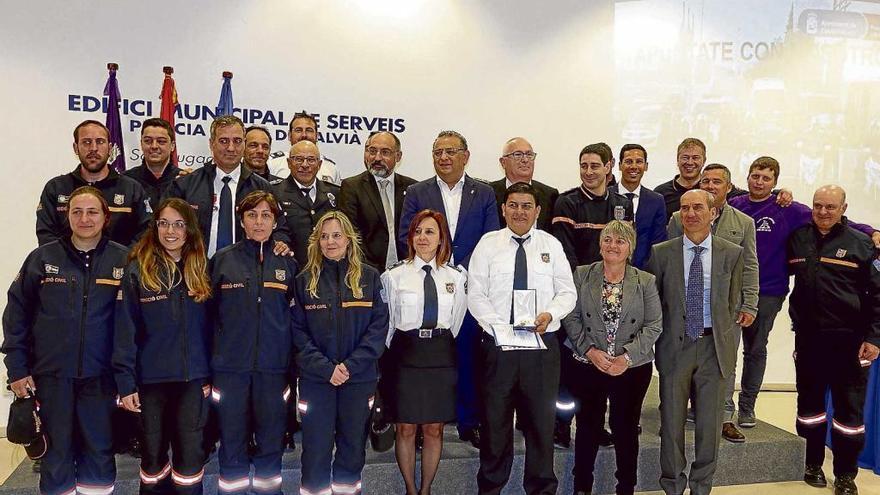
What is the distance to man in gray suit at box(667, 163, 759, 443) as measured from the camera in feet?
12.4

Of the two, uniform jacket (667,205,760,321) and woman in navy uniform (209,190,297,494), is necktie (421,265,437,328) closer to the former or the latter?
woman in navy uniform (209,190,297,494)

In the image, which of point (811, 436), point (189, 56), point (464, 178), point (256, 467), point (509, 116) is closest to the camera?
point (256, 467)

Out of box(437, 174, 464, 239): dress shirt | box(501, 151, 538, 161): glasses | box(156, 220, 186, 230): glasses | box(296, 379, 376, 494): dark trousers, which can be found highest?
box(501, 151, 538, 161): glasses

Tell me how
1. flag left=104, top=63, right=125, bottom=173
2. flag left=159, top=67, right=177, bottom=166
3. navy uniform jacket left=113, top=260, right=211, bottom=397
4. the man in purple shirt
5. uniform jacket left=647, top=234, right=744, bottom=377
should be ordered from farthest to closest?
flag left=159, top=67, right=177, bottom=166, flag left=104, top=63, right=125, bottom=173, the man in purple shirt, uniform jacket left=647, top=234, right=744, bottom=377, navy uniform jacket left=113, top=260, right=211, bottom=397

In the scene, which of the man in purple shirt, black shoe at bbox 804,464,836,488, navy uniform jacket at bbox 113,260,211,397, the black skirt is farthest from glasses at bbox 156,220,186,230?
black shoe at bbox 804,464,836,488

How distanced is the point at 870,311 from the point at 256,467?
12.5 feet

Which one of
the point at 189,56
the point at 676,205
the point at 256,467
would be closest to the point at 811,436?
the point at 676,205

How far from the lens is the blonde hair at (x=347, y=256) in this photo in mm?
3211

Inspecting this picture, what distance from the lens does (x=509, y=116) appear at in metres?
6.36

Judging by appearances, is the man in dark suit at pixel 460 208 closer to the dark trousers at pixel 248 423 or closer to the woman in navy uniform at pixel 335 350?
the woman in navy uniform at pixel 335 350

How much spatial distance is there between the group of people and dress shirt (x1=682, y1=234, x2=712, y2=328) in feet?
0.05

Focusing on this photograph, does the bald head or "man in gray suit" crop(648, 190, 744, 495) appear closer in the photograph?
"man in gray suit" crop(648, 190, 744, 495)

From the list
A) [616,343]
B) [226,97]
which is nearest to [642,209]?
[616,343]

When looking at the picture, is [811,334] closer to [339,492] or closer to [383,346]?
[383,346]
